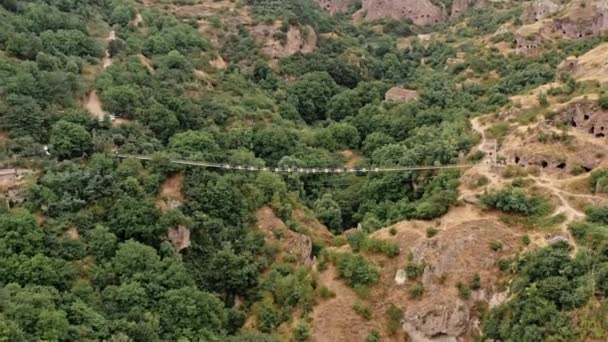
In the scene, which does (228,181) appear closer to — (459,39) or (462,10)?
(459,39)

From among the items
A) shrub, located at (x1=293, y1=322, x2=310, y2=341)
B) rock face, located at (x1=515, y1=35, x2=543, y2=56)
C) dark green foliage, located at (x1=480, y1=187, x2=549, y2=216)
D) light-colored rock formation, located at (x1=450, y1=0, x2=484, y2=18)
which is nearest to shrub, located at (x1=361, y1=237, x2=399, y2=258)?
dark green foliage, located at (x1=480, y1=187, x2=549, y2=216)

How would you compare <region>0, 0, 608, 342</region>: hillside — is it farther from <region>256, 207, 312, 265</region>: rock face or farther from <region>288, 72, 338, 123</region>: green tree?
<region>288, 72, 338, 123</region>: green tree

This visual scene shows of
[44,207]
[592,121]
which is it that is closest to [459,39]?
[592,121]

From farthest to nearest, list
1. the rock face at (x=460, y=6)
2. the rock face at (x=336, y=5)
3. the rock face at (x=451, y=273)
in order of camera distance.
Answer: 1. the rock face at (x=336, y=5)
2. the rock face at (x=460, y=6)
3. the rock face at (x=451, y=273)

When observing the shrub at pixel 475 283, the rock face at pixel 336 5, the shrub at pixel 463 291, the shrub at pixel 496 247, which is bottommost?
the rock face at pixel 336 5

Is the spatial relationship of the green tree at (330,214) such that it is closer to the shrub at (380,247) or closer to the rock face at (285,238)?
the rock face at (285,238)

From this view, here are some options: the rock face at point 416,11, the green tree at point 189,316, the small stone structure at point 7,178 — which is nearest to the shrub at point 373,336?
the green tree at point 189,316
